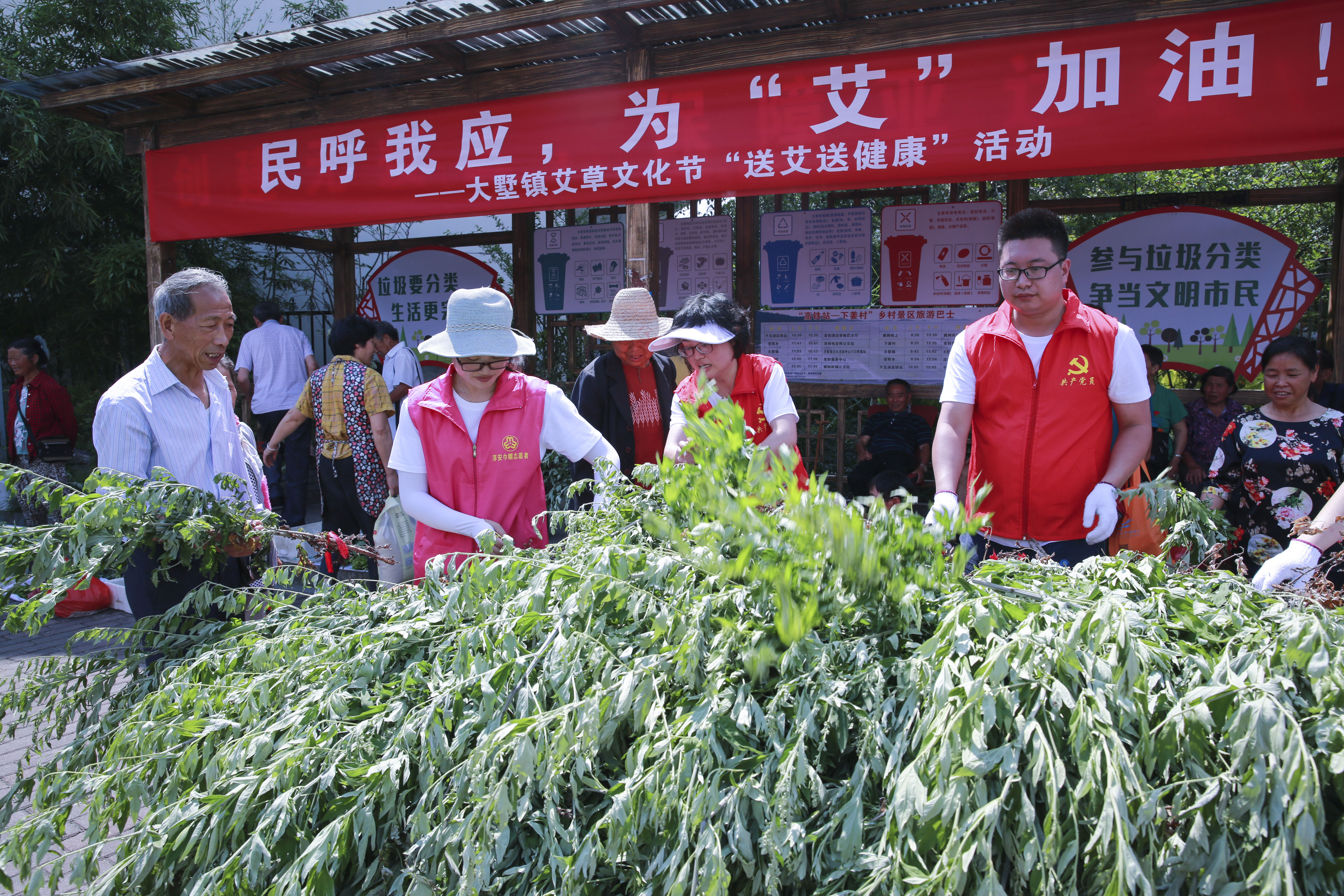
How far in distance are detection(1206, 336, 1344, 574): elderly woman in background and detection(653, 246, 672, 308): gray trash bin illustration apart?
376cm

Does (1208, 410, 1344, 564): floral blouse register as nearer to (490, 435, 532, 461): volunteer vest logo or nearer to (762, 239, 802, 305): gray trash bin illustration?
(490, 435, 532, 461): volunteer vest logo

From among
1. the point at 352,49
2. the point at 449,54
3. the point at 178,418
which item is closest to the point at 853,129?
the point at 449,54

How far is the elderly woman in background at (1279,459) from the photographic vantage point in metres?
2.91

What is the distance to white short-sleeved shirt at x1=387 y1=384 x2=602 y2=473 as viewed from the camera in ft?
7.86

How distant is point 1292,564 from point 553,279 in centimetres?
541

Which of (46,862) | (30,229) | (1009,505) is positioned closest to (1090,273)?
(1009,505)

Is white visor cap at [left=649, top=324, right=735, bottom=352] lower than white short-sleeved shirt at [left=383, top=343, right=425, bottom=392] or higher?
higher

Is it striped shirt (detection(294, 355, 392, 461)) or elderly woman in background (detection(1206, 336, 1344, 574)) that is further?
striped shirt (detection(294, 355, 392, 461))

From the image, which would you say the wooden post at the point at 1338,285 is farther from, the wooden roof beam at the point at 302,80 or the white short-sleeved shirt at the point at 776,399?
the wooden roof beam at the point at 302,80

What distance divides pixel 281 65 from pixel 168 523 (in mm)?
4153

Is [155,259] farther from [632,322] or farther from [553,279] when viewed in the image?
[632,322]

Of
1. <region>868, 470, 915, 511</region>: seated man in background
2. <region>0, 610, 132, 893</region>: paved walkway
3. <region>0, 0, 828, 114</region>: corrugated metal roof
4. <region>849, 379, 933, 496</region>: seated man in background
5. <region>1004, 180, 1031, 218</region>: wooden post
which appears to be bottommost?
<region>0, 610, 132, 893</region>: paved walkway

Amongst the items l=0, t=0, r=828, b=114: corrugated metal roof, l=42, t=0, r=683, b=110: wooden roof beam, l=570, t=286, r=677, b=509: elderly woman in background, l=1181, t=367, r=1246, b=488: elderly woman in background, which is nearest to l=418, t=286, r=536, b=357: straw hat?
l=570, t=286, r=677, b=509: elderly woman in background

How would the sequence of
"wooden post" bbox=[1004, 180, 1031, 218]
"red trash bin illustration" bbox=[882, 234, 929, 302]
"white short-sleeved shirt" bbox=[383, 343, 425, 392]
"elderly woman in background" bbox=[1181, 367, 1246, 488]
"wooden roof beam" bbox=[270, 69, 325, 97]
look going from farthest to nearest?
"white short-sleeved shirt" bbox=[383, 343, 425, 392] → "red trash bin illustration" bbox=[882, 234, 929, 302] → "wooden roof beam" bbox=[270, 69, 325, 97] → "wooden post" bbox=[1004, 180, 1031, 218] → "elderly woman in background" bbox=[1181, 367, 1246, 488]
